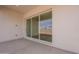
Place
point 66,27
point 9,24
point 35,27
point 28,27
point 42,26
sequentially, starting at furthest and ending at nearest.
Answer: point 28,27
point 9,24
point 35,27
point 42,26
point 66,27

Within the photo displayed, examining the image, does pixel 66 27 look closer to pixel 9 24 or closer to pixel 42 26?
pixel 42 26

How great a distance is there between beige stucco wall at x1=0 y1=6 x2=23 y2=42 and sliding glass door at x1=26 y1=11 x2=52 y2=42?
1.37 m

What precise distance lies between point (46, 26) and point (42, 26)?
422 millimetres

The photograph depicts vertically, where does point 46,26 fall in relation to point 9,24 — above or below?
below

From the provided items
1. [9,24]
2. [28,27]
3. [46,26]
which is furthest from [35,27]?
[9,24]

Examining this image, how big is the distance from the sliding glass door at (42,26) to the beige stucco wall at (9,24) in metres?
1.37

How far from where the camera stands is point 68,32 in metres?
3.67

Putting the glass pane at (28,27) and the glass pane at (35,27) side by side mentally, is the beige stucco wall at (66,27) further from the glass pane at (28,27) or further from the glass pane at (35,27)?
→ the glass pane at (28,27)

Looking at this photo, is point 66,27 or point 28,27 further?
point 28,27

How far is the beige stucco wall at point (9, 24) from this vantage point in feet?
20.5

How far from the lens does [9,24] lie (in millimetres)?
6750
